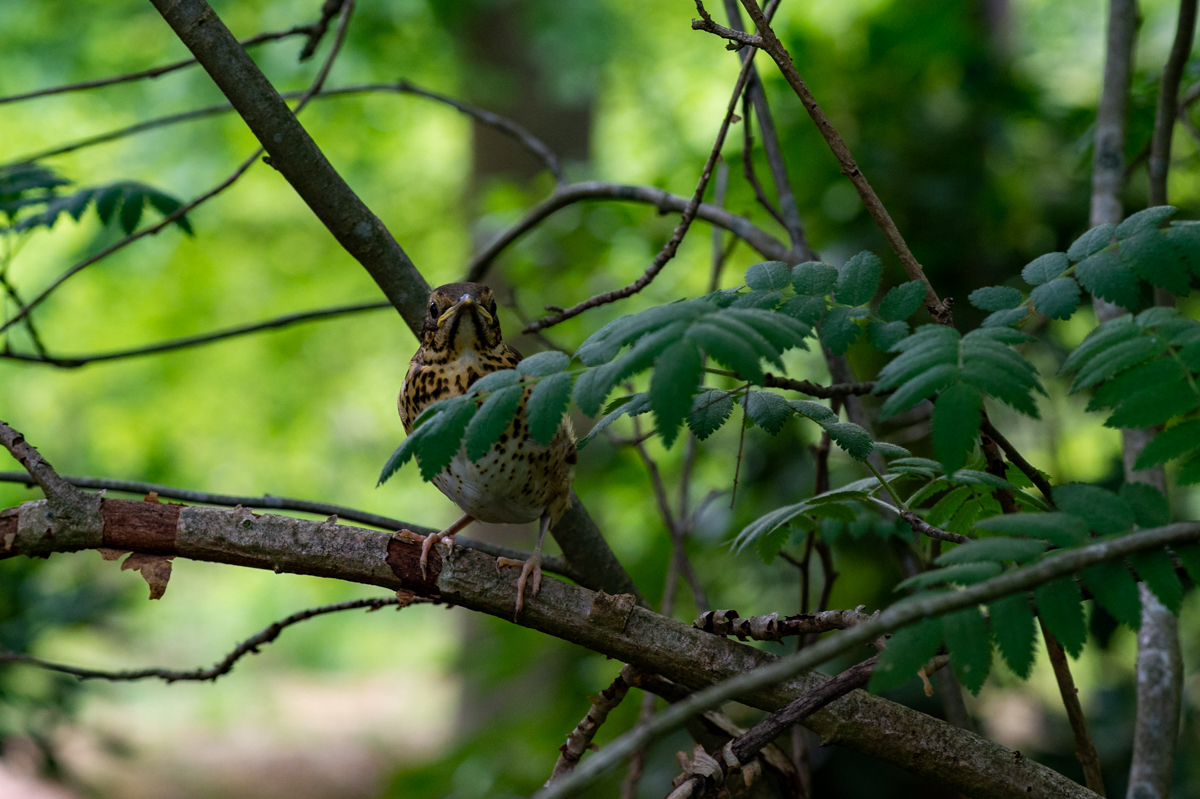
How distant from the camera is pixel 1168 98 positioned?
2281 millimetres

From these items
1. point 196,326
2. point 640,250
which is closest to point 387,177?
point 196,326

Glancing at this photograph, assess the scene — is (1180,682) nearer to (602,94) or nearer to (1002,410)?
(1002,410)

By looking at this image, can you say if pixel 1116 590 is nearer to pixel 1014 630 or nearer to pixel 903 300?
pixel 1014 630

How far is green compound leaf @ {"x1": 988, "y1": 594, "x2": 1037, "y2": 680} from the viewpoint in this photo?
1075mm

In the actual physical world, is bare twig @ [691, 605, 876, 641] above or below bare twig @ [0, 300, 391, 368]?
below

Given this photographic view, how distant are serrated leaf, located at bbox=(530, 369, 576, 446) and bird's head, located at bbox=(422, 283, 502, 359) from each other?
0.88 metres

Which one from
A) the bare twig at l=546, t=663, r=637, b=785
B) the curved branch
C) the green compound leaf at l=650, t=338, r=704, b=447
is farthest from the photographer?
the curved branch

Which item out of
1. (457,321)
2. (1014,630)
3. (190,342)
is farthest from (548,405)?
(190,342)

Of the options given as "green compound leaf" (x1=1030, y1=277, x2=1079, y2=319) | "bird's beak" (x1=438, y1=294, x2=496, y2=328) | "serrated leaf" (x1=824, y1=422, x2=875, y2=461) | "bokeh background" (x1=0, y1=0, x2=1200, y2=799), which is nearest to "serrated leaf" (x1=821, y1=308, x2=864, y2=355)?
"serrated leaf" (x1=824, y1=422, x2=875, y2=461)

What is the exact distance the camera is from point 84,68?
810 centimetres

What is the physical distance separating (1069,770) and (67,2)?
9.05m

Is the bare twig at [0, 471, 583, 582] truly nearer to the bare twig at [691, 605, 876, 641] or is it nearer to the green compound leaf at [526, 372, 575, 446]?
the bare twig at [691, 605, 876, 641]

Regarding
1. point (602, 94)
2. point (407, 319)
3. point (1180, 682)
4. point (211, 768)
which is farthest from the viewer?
point (211, 768)

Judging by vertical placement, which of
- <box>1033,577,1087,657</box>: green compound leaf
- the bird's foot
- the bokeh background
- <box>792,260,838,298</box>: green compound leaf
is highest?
the bokeh background
